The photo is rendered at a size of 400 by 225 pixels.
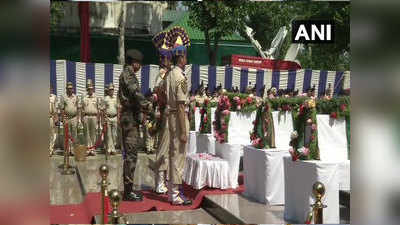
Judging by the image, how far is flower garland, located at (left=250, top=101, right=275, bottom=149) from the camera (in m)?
4.83

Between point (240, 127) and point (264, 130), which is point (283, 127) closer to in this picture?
point (240, 127)

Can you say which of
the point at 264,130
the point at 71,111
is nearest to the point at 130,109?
the point at 264,130

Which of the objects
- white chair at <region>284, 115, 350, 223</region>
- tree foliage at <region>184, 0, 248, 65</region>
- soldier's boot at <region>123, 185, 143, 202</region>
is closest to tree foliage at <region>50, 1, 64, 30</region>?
tree foliage at <region>184, 0, 248, 65</region>

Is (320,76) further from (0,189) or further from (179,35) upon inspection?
(0,189)

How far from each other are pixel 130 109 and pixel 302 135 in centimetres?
190

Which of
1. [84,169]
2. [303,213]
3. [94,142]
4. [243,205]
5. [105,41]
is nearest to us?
[303,213]

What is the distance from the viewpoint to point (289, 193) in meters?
4.10

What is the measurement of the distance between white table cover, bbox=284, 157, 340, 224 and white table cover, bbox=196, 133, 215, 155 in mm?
2380

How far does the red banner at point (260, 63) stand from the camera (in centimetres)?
548

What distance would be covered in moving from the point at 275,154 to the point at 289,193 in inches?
26.7

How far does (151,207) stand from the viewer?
4.82 meters

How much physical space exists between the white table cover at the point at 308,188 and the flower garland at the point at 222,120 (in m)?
1.81

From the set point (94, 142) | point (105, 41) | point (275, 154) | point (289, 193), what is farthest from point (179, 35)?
point (94, 142)

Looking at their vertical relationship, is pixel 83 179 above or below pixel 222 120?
below
